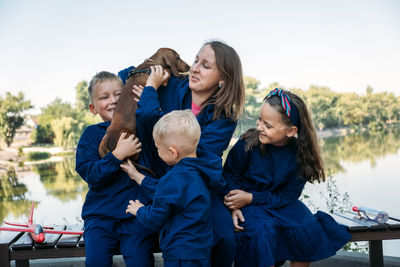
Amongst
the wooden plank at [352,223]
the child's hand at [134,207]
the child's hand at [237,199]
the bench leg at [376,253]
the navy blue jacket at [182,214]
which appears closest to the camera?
the navy blue jacket at [182,214]

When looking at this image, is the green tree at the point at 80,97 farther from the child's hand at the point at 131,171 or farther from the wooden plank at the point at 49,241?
the child's hand at the point at 131,171

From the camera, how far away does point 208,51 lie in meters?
2.50

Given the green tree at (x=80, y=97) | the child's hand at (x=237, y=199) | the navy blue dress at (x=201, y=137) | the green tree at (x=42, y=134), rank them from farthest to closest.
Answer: the green tree at (x=80, y=97)
the green tree at (x=42, y=134)
the child's hand at (x=237, y=199)
the navy blue dress at (x=201, y=137)

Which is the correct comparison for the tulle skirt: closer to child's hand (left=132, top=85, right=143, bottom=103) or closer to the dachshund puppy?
the dachshund puppy

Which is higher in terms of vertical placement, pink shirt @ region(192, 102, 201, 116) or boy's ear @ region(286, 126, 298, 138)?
pink shirt @ region(192, 102, 201, 116)

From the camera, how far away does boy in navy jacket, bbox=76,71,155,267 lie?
228cm

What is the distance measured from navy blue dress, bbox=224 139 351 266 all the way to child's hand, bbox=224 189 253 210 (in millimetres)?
46

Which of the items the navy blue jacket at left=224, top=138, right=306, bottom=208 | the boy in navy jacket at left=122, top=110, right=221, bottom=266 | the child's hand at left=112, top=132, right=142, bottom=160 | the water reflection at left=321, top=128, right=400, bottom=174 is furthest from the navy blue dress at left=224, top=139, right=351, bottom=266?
the water reflection at left=321, top=128, right=400, bottom=174

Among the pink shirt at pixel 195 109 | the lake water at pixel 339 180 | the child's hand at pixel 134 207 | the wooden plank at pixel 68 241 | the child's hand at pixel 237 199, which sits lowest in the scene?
the lake water at pixel 339 180

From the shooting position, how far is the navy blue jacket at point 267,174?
8.55 feet

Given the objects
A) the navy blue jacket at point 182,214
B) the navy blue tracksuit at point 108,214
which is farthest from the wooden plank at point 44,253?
the navy blue jacket at point 182,214

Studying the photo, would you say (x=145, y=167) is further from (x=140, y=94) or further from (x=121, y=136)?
(x=140, y=94)

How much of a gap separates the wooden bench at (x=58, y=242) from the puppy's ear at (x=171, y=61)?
1.26 metres

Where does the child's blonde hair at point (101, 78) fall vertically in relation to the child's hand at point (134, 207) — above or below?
above
